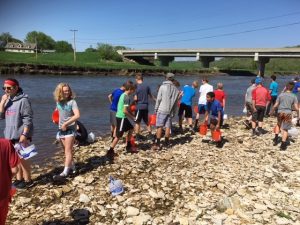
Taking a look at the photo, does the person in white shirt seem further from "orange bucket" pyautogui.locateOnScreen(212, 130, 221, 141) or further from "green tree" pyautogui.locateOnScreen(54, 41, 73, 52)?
"green tree" pyautogui.locateOnScreen(54, 41, 73, 52)

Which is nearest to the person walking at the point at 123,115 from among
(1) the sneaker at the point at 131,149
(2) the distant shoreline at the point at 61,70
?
(1) the sneaker at the point at 131,149

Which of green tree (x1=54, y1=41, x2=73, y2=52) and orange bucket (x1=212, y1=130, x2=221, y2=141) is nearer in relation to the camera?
orange bucket (x1=212, y1=130, x2=221, y2=141)

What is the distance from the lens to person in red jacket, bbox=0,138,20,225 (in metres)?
4.04

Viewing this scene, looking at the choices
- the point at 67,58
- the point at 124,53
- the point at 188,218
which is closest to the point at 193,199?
the point at 188,218

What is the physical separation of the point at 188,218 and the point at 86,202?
2.00m

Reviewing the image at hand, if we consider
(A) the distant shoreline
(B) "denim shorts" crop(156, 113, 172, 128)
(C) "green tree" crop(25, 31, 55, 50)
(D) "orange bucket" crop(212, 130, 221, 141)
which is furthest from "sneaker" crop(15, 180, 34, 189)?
(C) "green tree" crop(25, 31, 55, 50)

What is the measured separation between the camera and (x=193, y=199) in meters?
7.03

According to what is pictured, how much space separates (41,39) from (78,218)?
18114cm

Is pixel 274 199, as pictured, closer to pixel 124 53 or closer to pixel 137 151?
pixel 137 151

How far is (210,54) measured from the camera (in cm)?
10444

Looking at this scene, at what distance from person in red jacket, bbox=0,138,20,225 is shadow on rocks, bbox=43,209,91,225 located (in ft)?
5.98

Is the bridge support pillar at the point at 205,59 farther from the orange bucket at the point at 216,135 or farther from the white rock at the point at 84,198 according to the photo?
the white rock at the point at 84,198

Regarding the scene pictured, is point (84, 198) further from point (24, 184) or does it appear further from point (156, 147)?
point (156, 147)

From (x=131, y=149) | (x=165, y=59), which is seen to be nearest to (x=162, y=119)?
(x=131, y=149)
